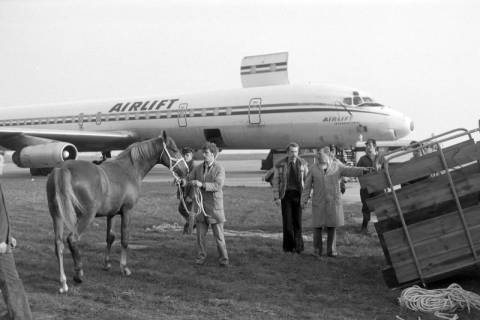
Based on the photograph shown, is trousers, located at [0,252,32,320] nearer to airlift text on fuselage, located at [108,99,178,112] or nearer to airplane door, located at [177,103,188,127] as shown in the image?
airplane door, located at [177,103,188,127]

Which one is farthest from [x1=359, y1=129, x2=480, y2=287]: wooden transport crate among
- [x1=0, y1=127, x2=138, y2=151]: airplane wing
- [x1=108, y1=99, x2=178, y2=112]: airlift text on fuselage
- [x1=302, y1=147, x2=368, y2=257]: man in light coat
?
[x1=0, y1=127, x2=138, y2=151]: airplane wing

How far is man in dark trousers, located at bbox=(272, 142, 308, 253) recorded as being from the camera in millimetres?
8445

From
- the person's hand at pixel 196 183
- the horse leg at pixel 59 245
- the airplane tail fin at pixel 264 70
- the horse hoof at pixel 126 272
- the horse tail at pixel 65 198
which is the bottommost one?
the horse hoof at pixel 126 272

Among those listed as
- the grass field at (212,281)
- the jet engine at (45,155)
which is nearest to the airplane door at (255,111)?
the jet engine at (45,155)

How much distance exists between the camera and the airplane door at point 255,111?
21609mm

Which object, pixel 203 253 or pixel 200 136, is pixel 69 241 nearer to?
pixel 203 253

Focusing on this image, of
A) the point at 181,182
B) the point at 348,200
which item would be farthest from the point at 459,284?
the point at 348,200

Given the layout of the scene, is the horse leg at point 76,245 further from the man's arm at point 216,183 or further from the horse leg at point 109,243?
the man's arm at point 216,183

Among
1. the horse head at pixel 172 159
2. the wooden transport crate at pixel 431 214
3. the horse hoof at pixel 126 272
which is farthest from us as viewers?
the horse head at pixel 172 159

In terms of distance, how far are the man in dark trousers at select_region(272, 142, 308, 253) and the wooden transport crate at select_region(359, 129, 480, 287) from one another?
91.7 inches

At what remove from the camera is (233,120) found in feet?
72.9

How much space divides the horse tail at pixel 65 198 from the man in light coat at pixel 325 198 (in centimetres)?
357

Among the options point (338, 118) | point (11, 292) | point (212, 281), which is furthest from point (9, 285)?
point (338, 118)

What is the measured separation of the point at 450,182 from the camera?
5961mm
